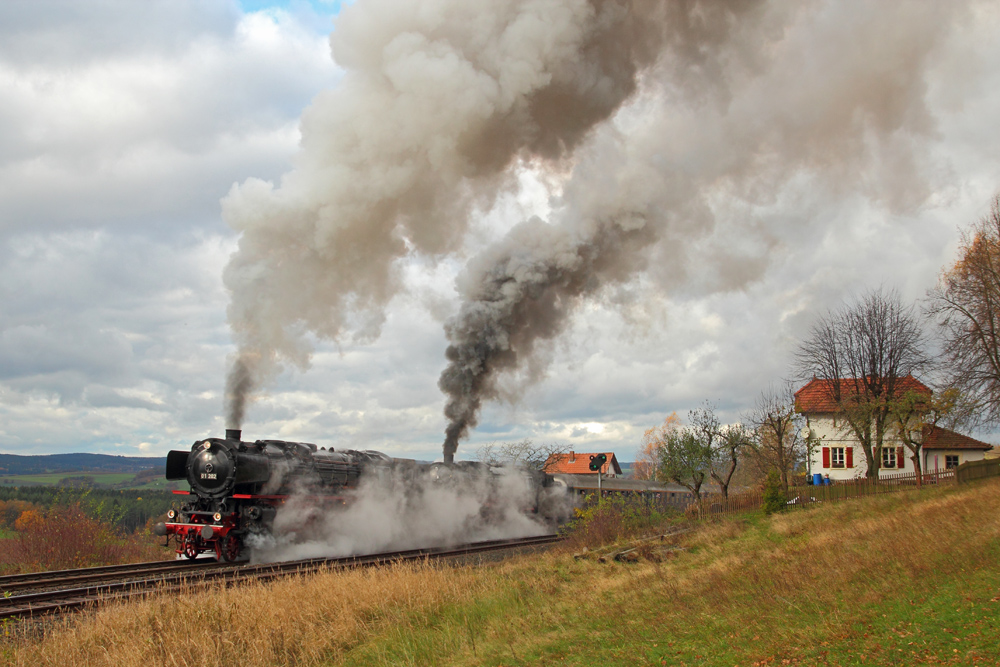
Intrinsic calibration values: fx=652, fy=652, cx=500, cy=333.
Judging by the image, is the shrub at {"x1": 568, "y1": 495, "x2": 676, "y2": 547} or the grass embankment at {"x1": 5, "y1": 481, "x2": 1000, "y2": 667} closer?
the grass embankment at {"x1": 5, "y1": 481, "x2": 1000, "y2": 667}

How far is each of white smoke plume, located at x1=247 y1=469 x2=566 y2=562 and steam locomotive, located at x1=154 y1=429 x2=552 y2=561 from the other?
0.28 metres

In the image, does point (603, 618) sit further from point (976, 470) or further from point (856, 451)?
point (856, 451)

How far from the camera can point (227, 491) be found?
45.8ft

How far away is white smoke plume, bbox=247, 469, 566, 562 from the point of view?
14.9m

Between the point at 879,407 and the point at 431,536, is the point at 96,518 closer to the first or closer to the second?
the point at 431,536

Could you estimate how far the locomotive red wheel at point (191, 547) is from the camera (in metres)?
14.0

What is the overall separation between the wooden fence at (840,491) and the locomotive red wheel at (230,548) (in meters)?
15.7

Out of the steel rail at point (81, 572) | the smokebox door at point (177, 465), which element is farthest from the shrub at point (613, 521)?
the smokebox door at point (177, 465)

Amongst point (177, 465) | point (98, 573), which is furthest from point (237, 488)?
point (98, 573)

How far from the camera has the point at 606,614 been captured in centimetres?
808

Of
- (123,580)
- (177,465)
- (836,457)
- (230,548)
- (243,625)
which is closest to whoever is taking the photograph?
(243,625)

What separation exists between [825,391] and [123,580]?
34.5 meters

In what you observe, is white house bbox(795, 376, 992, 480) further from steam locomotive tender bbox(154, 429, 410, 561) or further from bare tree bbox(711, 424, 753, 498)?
steam locomotive tender bbox(154, 429, 410, 561)

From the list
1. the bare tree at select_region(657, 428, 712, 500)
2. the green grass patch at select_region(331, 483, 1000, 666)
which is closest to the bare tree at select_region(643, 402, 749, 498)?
the bare tree at select_region(657, 428, 712, 500)
